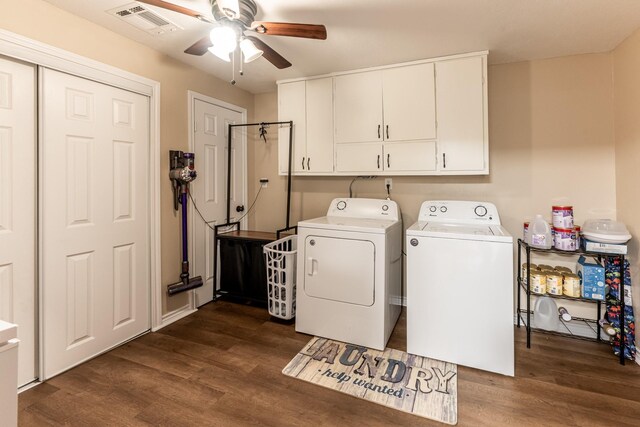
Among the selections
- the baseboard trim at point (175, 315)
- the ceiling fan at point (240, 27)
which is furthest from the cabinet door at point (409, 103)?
the baseboard trim at point (175, 315)

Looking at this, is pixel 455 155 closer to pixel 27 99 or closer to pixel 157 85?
pixel 157 85

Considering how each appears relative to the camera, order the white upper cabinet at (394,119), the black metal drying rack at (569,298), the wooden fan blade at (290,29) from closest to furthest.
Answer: the wooden fan blade at (290,29)
the black metal drying rack at (569,298)
the white upper cabinet at (394,119)

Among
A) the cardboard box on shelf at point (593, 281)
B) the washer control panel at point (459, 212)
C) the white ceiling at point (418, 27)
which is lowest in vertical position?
the cardboard box on shelf at point (593, 281)

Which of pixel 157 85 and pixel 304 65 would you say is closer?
pixel 157 85

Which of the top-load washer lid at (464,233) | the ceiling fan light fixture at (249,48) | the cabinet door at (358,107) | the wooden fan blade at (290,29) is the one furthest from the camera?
the cabinet door at (358,107)

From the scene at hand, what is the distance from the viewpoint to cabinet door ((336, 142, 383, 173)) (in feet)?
9.53

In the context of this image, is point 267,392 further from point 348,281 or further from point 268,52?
point 268,52

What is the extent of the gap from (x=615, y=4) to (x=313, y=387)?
295 centimetres

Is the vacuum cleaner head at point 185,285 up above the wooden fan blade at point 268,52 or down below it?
below

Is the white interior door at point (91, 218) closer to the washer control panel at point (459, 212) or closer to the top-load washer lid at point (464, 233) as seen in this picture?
the top-load washer lid at point (464, 233)

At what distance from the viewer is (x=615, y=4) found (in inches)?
74.3

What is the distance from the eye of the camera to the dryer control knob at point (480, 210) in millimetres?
2645

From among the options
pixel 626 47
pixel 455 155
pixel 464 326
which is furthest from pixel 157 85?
pixel 626 47

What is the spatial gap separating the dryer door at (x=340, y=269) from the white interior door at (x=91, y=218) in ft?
4.45
